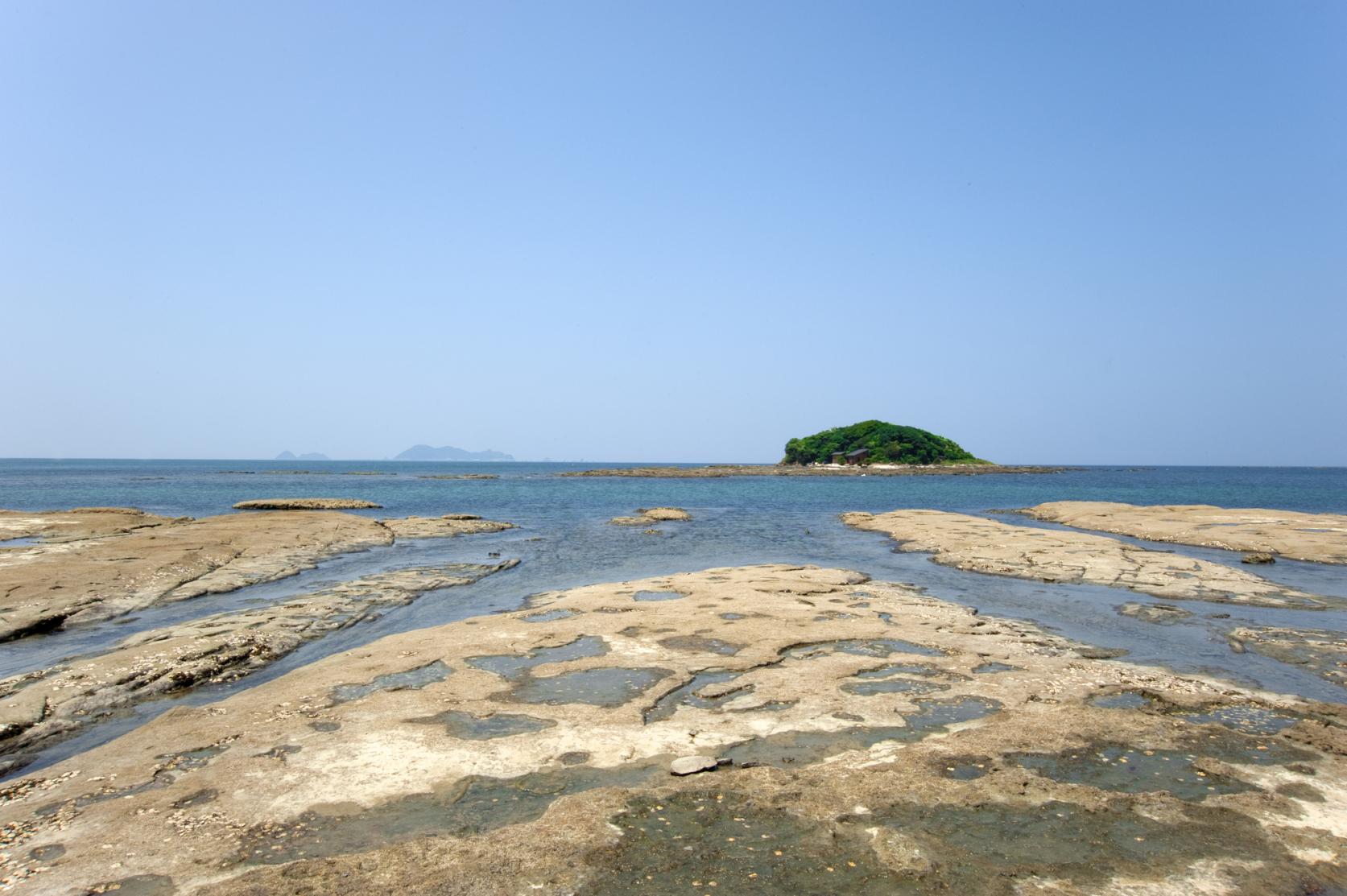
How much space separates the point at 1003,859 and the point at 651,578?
16.5m

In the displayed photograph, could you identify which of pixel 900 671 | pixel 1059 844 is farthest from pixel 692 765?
pixel 900 671

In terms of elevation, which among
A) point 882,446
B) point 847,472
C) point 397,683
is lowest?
point 397,683

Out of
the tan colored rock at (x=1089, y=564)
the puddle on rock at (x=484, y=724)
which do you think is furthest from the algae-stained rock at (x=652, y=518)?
the puddle on rock at (x=484, y=724)

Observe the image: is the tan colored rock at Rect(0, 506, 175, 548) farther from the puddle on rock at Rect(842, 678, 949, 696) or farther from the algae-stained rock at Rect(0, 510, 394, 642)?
the puddle on rock at Rect(842, 678, 949, 696)

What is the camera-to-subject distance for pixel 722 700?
422 inches

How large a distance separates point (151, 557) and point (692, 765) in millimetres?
22933

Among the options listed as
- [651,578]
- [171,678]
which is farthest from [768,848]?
[651,578]

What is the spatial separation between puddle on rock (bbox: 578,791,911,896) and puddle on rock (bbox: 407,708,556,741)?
8.83ft

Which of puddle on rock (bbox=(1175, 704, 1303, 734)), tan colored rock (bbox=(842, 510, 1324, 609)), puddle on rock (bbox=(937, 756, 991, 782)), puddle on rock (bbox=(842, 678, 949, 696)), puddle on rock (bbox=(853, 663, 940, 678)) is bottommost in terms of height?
puddle on rock (bbox=(842, 678, 949, 696))

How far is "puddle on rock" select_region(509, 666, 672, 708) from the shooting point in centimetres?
1078

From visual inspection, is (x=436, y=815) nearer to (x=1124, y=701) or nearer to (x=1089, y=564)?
(x=1124, y=701)

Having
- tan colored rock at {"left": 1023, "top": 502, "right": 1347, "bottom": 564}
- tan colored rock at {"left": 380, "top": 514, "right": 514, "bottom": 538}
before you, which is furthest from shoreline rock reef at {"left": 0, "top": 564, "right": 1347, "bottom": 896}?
tan colored rock at {"left": 380, "top": 514, "right": 514, "bottom": 538}

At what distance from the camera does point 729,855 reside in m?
6.44

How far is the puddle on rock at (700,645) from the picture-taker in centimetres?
1338
